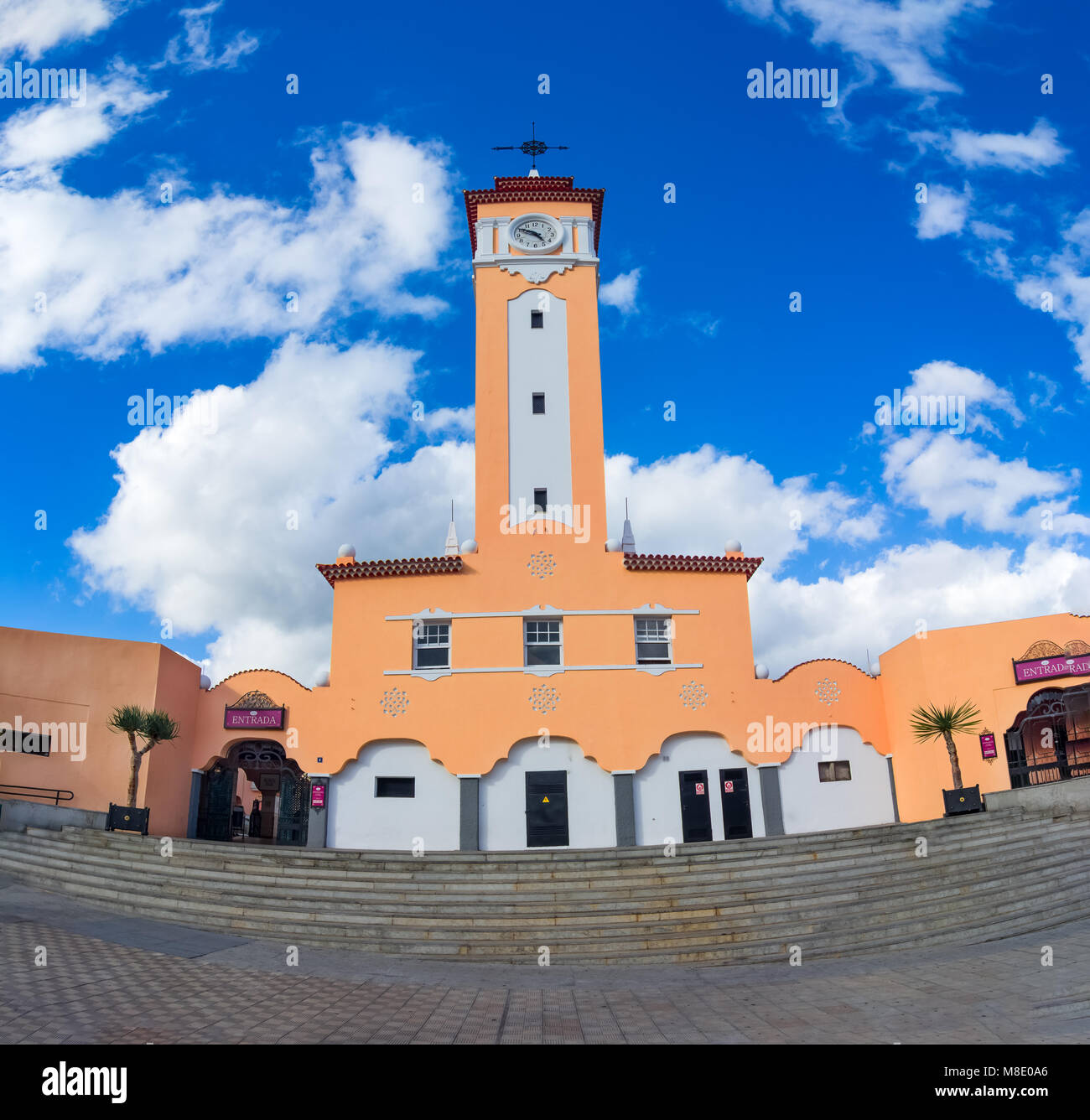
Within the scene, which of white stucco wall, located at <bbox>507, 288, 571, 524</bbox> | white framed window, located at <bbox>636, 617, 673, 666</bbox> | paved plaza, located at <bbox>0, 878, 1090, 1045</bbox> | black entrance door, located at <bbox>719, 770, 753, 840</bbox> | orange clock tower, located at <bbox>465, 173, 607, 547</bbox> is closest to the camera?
paved plaza, located at <bbox>0, 878, 1090, 1045</bbox>

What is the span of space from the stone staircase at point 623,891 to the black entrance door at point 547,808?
3.22 m

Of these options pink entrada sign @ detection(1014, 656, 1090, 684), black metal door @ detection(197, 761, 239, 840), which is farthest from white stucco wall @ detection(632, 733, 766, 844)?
black metal door @ detection(197, 761, 239, 840)

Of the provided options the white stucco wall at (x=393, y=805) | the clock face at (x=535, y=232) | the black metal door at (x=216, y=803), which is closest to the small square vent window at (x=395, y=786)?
the white stucco wall at (x=393, y=805)

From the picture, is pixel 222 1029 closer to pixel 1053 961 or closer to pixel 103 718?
pixel 1053 961

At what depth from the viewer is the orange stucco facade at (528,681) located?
20.8 meters

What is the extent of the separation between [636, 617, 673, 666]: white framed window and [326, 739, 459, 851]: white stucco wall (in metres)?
6.09

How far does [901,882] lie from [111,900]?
14662 mm

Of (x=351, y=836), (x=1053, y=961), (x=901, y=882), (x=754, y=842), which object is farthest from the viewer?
(x=351, y=836)

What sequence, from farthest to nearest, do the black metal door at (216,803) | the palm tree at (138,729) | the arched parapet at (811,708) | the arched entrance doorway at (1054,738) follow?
Result: the black metal door at (216,803)
the arched parapet at (811,708)
the arched entrance doorway at (1054,738)
the palm tree at (138,729)

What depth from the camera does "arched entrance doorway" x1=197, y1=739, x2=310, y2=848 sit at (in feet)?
74.8

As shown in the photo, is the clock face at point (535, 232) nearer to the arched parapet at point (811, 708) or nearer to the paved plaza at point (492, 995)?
the arched parapet at point (811, 708)

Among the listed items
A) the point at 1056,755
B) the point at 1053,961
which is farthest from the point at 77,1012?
the point at 1056,755

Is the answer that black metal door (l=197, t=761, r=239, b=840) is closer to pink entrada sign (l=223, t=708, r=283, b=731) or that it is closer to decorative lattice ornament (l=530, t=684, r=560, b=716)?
pink entrada sign (l=223, t=708, r=283, b=731)
